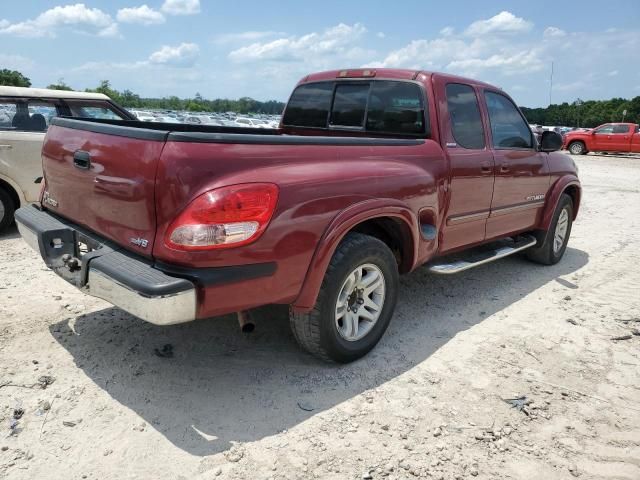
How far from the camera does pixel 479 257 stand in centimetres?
452

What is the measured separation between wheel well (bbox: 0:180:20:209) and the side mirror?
5.99 metres

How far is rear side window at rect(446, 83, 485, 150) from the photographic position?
13.5ft

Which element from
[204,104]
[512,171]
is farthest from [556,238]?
[204,104]

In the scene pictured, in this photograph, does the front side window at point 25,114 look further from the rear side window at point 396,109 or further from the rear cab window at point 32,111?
the rear side window at point 396,109

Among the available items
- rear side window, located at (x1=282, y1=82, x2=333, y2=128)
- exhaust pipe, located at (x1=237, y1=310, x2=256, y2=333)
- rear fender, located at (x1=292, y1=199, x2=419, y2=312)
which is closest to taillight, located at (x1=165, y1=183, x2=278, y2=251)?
rear fender, located at (x1=292, y1=199, x2=419, y2=312)

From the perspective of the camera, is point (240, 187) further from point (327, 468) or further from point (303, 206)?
point (327, 468)

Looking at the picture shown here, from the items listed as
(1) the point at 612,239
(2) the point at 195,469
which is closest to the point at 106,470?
(2) the point at 195,469

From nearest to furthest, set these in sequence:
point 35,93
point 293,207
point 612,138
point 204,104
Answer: point 293,207, point 35,93, point 612,138, point 204,104

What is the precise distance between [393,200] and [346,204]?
0.46 meters

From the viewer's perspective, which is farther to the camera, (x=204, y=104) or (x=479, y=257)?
(x=204, y=104)

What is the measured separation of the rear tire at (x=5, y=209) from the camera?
6000 mm

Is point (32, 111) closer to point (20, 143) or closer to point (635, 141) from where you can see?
point (20, 143)

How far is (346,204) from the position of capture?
294 centimetres

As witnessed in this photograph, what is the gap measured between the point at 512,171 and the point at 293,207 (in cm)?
288
